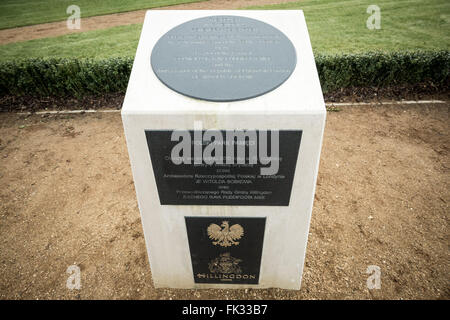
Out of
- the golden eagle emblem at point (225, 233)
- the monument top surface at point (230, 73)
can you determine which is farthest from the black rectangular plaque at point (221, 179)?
the golden eagle emblem at point (225, 233)

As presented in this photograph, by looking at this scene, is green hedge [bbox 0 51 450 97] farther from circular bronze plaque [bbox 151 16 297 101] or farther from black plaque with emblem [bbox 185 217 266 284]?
black plaque with emblem [bbox 185 217 266 284]

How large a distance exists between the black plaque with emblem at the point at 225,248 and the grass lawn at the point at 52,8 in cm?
1277

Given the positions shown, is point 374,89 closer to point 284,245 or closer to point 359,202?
point 359,202

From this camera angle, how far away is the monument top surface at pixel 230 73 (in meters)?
2.11

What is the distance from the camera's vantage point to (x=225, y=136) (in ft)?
7.22

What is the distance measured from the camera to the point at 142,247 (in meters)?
3.92

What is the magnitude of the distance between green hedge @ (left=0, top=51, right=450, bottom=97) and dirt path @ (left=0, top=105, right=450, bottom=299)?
90 cm

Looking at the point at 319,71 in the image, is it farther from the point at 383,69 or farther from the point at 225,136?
the point at 225,136

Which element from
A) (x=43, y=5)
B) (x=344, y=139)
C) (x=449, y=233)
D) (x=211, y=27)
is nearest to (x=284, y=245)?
(x=211, y=27)

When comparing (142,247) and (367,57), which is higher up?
(367,57)

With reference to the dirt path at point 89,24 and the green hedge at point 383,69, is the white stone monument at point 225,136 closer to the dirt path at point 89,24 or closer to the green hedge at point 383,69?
the green hedge at point 383,69

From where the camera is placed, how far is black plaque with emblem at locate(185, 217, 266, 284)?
282 cm

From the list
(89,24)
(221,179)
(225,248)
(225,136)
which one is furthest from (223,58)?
(89,24)

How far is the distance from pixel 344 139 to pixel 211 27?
3.86m
